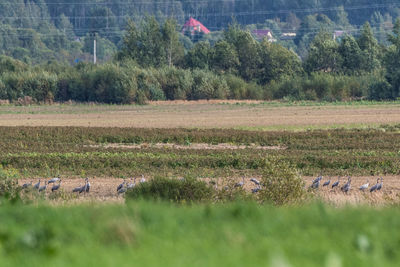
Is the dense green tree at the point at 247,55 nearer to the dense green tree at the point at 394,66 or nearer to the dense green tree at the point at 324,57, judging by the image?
the dense green tree at the point at 324,57

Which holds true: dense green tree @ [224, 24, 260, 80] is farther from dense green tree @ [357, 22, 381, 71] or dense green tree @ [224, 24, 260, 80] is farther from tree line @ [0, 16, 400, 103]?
dense green tree @ [357, 22, 381, 71]

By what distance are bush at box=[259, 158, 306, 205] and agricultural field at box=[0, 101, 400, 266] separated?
0.10 meters

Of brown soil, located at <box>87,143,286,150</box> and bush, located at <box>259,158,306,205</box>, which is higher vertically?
bush, located at <box>259,158,306,205</box>

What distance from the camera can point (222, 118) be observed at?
179ft

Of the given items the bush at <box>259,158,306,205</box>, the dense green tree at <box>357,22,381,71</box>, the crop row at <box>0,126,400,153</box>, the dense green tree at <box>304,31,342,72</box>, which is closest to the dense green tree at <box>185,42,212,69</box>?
the dense green tree at <box>304,31,342,72</box>

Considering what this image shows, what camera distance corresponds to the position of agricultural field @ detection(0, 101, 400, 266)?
6129 mm

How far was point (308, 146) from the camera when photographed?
32.7m

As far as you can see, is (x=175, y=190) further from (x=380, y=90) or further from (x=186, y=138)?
(x=380, y=90)

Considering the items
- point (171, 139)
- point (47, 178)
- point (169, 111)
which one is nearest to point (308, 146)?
point (171, 139)

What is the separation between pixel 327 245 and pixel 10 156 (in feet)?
77.4

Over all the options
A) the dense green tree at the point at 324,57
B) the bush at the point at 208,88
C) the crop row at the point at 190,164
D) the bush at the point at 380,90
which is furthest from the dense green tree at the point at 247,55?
the crop row at the point at 190,164

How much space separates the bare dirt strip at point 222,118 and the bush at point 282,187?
27683 millimetres

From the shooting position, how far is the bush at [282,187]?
1627cm

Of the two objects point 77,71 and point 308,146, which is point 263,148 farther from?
point 77,71
